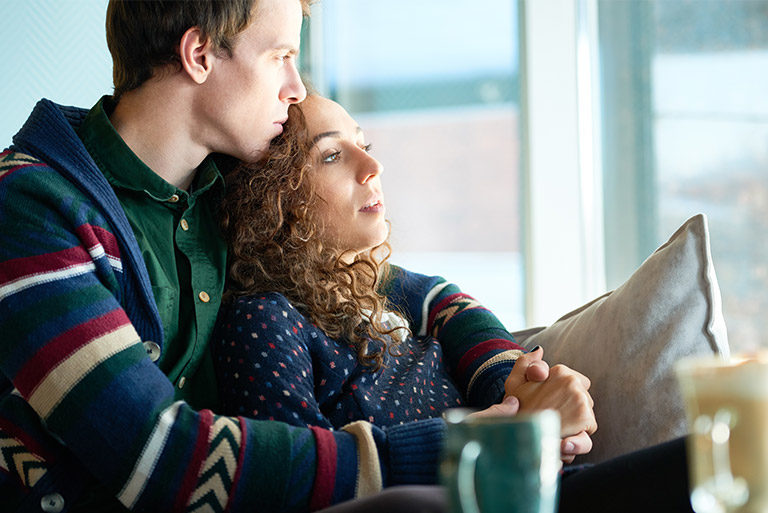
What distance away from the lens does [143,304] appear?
3.88 ft

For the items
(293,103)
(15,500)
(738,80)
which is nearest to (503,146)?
(738,80)

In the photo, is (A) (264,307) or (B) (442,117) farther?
(B) (442,117)

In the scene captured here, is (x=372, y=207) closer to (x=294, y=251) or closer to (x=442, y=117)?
(x=294, y=251)

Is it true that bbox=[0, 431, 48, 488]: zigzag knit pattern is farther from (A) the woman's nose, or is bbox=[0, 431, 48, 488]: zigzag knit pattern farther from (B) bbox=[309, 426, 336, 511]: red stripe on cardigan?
(A) the woman's nose

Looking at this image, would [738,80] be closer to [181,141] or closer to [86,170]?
[181,141]

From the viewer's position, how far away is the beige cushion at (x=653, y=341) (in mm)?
1243

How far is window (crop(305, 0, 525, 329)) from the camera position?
117 inches

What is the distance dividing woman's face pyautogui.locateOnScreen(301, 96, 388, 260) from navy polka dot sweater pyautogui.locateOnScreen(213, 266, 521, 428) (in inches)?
6.2

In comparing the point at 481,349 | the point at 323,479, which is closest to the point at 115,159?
the point at 323,479

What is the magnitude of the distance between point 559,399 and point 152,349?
1.99 feet

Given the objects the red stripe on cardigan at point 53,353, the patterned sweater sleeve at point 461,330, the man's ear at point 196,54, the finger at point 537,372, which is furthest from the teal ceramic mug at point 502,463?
the man's ear at point 196,54

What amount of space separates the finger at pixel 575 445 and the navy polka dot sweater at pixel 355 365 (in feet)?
0.67

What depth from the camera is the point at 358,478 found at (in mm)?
1066

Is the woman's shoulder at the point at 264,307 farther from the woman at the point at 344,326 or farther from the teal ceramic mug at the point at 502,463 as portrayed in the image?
the teal ceramic mug at the point at 502,463
